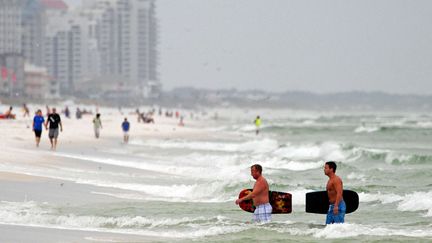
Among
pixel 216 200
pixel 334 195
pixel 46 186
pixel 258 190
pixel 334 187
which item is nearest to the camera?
pixel 334 187

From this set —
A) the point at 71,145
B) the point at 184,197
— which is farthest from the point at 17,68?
the point at 184,197

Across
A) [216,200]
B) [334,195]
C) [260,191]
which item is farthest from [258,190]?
[216,200]

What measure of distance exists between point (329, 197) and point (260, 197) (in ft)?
3.58

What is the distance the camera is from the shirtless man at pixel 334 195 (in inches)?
551

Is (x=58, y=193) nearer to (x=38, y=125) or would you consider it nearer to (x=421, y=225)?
(x=421, y=225)

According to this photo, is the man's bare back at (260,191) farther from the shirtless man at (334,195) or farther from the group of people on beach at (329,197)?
the shirtless man at (334,195)

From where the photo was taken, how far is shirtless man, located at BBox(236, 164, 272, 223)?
1460 cm

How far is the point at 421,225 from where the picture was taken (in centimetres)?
1641

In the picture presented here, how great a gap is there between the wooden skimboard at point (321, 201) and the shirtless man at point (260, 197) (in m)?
0.60

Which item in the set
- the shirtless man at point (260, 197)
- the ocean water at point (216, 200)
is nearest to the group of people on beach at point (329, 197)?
the shirtless man at point (260, 197)

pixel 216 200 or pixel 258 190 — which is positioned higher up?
pixel 258 190

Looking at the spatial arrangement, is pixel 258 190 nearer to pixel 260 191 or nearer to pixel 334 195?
pixel 260 191

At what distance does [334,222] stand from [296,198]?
5892 millimetres

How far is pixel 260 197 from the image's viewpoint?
14.9 m
